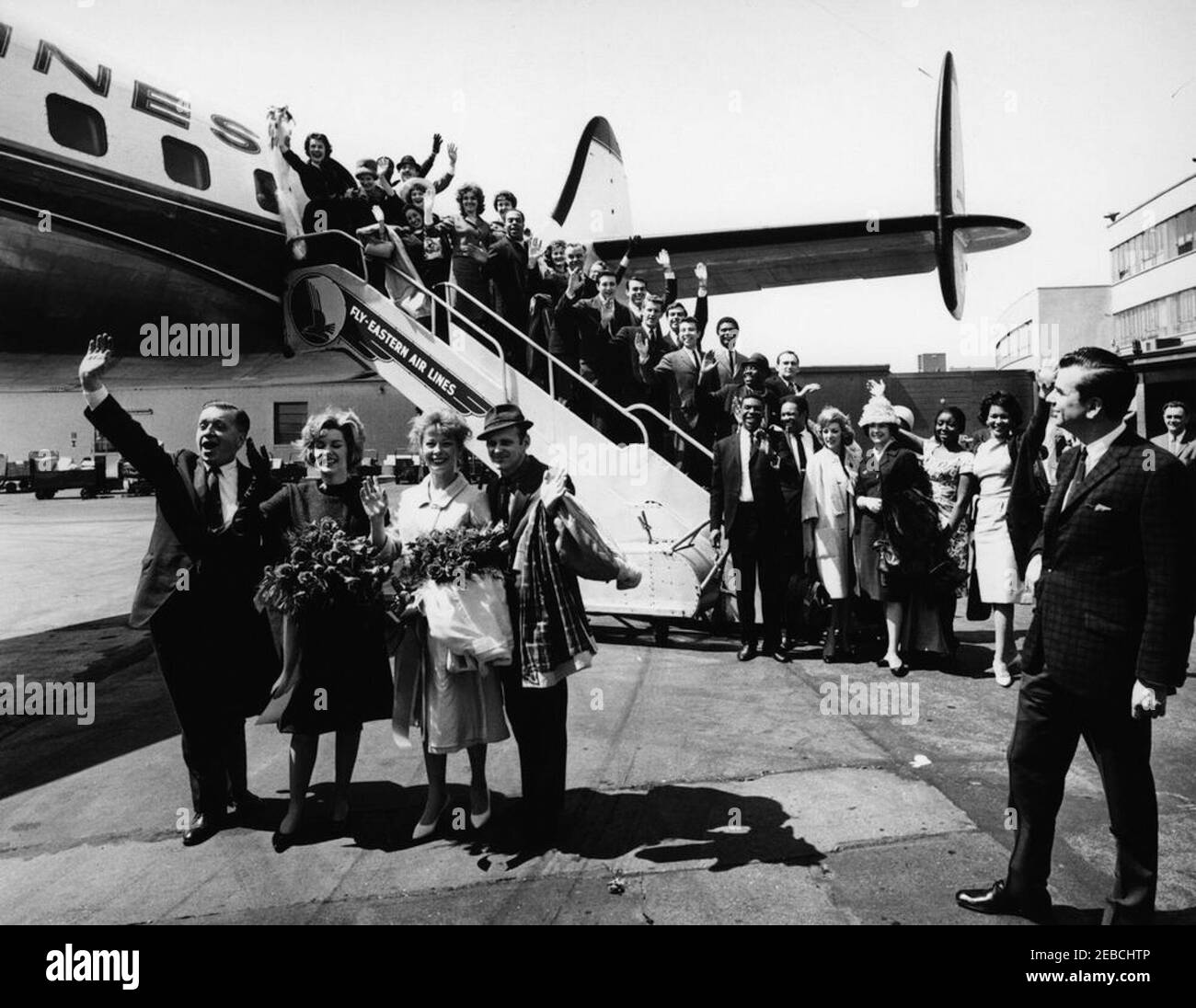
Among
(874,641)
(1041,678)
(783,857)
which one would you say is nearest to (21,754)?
(783,857)

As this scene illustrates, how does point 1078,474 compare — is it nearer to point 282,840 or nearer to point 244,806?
point 282,840

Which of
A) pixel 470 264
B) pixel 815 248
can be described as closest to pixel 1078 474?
pixel 470 264

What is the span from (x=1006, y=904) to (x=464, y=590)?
2006mm

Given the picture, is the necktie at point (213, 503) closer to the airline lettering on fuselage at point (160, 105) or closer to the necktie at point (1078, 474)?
the necktie at point (1078, 474)

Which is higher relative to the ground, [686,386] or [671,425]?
[686,386]

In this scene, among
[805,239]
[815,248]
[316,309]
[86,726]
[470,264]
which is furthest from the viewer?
[815,248]

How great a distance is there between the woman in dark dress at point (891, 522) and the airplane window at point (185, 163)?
5.29m

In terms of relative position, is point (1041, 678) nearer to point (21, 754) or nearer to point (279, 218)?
point (21, 754)

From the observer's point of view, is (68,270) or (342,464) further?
(68,270)

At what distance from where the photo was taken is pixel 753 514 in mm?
5469

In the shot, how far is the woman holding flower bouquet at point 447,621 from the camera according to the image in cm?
295

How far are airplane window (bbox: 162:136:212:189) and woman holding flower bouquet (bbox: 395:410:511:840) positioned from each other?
4.26 meters
